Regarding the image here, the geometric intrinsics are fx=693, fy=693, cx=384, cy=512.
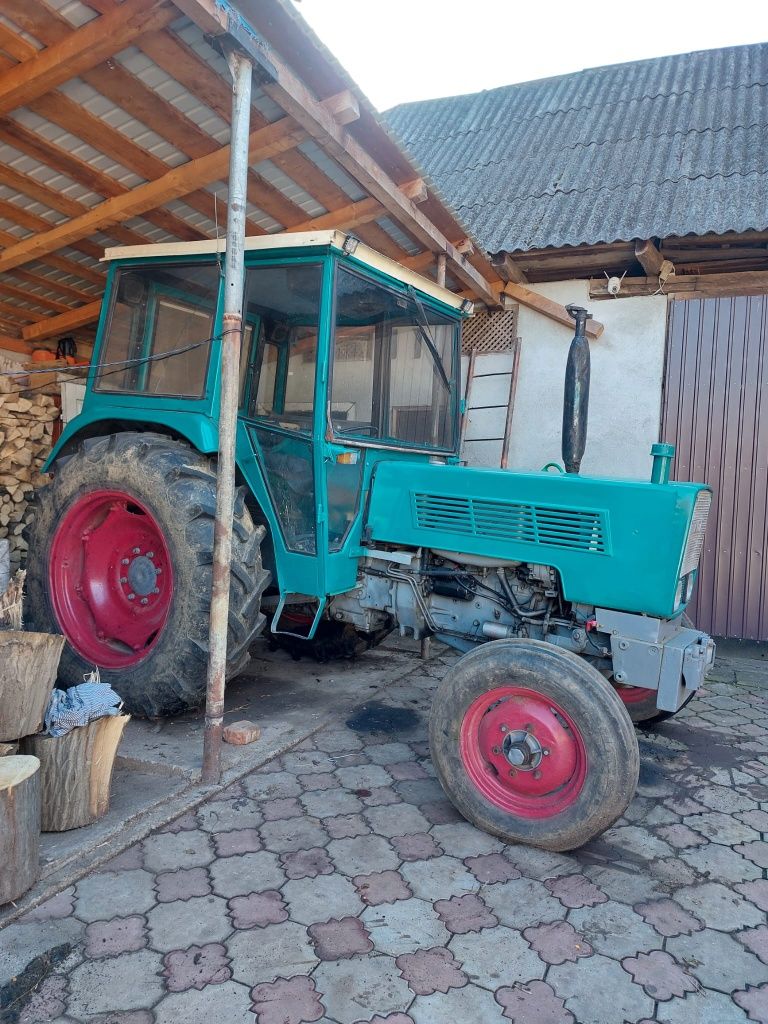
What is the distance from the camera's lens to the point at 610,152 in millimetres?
Result: 6648

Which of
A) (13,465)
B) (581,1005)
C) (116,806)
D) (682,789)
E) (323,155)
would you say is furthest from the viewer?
(13,465)

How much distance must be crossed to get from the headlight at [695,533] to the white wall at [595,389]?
2.52 meters

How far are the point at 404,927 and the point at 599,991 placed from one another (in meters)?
0.55

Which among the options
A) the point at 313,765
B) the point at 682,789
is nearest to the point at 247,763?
the point at 313,765

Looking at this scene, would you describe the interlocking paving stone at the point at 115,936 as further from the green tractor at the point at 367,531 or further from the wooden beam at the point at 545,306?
the wooden beam at the point at 545,306

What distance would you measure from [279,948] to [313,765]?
1.15m

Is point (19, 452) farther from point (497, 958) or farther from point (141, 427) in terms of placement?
point (497, 958)

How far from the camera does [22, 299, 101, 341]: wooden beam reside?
5.14 metres

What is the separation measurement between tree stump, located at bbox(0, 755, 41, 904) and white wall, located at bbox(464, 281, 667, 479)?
186 inches

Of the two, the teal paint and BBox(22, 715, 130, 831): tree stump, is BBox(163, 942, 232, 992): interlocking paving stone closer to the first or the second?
BBox(22, 715, 130, 831): tree stump

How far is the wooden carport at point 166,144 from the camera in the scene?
8.48 feet

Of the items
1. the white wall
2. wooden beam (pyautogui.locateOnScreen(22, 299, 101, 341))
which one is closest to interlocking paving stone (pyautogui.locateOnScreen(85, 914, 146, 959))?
wooden beam (pyautogui.locateOnScreen(22, 299, 101, 341))

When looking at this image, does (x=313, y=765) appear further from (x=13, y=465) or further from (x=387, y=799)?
(x=13, y=465)

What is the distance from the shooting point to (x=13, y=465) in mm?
5871
